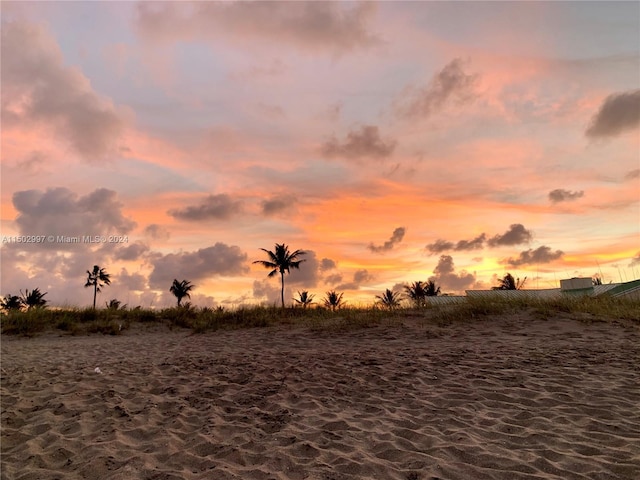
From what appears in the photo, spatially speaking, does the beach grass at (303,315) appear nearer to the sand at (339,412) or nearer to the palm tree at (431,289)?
the sand at (339,412)

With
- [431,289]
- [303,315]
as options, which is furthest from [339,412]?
[431,289]

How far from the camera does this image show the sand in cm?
434

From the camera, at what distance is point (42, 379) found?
8508mm

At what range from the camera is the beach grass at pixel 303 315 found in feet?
44.3

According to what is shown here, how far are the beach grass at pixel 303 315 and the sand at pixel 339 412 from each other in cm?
242

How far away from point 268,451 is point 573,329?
34.1ft

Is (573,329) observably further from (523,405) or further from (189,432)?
(189,432)

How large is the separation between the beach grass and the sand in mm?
2420

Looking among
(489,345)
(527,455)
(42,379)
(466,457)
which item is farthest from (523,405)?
(42,379)

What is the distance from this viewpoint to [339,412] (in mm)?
5887

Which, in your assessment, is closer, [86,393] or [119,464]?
[119,464]

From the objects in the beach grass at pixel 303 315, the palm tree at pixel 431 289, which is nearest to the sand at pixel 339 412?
the beach grass at pixel 303 315

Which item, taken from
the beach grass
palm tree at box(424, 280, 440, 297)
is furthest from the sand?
palm tree at box(424, 280, 440, 297)

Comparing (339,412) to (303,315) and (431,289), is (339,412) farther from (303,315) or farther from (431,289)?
(431,289)
